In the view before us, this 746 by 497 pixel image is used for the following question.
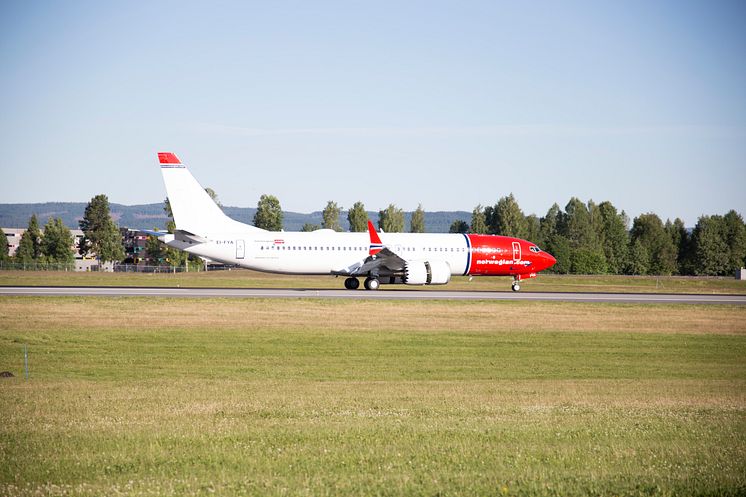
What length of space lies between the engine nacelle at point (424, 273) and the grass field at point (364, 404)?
1253 cm

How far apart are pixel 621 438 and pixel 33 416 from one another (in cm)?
1012

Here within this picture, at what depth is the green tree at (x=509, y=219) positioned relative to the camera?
135875 mm

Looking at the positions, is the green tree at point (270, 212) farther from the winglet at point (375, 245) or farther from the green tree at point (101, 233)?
the winglet at point (375, 245)

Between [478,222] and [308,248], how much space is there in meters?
89.2

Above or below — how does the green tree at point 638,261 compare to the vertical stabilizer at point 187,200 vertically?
below

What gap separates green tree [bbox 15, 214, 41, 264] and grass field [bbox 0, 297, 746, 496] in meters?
104

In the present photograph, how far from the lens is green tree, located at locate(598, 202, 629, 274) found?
132m

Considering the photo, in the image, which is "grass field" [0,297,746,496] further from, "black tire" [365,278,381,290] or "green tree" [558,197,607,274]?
"green tree" [558,197,607,274]

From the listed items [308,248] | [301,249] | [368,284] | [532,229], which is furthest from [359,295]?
[532,229]

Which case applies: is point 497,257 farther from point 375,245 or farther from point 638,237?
point 638,237

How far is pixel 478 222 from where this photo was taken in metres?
140

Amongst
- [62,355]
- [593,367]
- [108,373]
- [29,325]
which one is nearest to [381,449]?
[108,373]

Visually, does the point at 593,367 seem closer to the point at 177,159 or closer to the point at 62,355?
the point at 62,355

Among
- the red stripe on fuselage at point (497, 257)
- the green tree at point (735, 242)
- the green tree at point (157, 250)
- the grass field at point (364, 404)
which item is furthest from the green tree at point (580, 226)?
the grass field at point (364, 404)
